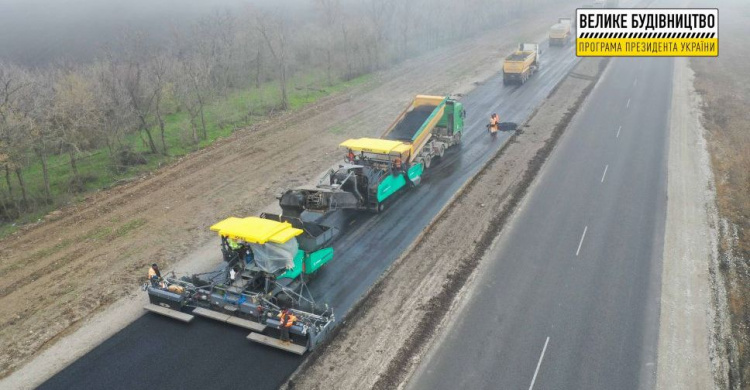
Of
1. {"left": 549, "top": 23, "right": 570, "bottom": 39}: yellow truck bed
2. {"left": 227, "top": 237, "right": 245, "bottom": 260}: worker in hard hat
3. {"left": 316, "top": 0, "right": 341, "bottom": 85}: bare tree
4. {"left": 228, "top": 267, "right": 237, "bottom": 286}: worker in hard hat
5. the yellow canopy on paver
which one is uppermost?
{"left": 316, "top": 0, "right": 341, "bottom": 85}: bare tree

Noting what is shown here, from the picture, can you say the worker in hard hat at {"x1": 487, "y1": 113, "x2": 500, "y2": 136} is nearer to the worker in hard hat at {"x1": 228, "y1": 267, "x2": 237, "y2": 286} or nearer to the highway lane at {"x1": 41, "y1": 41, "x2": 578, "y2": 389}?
the highway lane at {"x1": 41, "y1": 41, "x2": 578, "y2": 389}

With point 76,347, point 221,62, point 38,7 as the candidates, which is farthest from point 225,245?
point 38,7

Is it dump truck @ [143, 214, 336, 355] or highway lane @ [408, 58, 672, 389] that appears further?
dump truck @ [143, 214, 336, 355]

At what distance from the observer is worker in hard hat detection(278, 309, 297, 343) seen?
12.5 metres

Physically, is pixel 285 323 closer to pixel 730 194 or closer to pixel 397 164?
pixel 397 164

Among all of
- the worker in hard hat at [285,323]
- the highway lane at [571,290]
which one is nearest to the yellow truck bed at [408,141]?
the highway lane at [571,290]

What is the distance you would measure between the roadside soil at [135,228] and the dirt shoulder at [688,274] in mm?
13005

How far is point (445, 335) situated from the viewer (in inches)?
527

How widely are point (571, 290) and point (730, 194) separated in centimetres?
1076

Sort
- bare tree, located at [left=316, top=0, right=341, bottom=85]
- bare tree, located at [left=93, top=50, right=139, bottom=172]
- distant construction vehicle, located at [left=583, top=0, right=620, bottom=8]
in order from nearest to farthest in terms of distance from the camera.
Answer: bare tree, located at [left=93, top=50, right=139, bottom=172]
bare tree, located at [left=316, top=0, right=341, bottom=85]
distant construction vehicle, located at [left=583, top=0, right=620, bottom=8]

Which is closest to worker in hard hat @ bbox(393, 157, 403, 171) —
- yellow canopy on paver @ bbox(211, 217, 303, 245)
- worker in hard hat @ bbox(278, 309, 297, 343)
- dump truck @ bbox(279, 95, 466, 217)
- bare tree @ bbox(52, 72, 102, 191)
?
dump truck @ bbox(279, 95, 466, 217)

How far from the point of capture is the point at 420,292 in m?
15.1

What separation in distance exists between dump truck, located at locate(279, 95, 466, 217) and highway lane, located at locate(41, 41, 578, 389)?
0.72m

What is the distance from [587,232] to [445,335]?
7.54m
